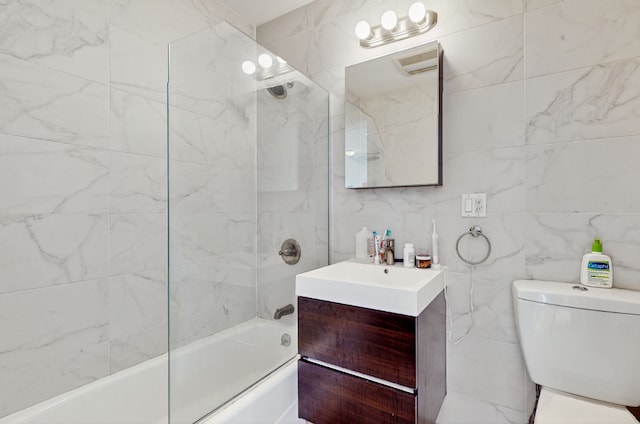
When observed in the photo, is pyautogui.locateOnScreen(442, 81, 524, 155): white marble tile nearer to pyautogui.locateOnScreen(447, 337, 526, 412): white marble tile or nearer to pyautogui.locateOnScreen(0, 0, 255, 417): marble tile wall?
pyautogui.locateOnScreen(447, 337, 526, 412): white marble tile

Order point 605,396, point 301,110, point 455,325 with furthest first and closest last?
point 301,110
point 455,325
point 605,396

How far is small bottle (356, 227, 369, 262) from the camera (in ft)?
5.57

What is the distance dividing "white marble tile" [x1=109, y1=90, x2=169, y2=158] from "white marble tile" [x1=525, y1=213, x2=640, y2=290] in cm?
177

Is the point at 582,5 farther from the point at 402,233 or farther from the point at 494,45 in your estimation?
the point at 402,233

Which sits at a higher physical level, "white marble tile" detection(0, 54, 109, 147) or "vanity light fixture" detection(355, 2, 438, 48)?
"vanity light fixture" detection(355, 2, 438, 48)

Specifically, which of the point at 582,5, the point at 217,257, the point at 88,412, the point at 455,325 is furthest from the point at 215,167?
the point at 582,5

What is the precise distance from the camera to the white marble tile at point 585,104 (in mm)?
1164

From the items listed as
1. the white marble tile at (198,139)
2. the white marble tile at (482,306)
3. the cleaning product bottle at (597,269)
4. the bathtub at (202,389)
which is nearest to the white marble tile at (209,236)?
the white marble tile at (198,139)

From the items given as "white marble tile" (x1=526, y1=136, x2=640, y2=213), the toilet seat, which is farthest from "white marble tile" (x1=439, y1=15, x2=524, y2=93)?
the toilet seat

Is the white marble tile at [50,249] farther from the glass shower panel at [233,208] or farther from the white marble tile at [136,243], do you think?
the glass shower panel at [233,208]

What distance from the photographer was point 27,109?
1.18 m

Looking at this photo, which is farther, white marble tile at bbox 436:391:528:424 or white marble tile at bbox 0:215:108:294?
white marble tile at bbox 436:391:528:424

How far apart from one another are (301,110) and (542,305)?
1.43 meters

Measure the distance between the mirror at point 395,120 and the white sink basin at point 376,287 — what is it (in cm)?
43
